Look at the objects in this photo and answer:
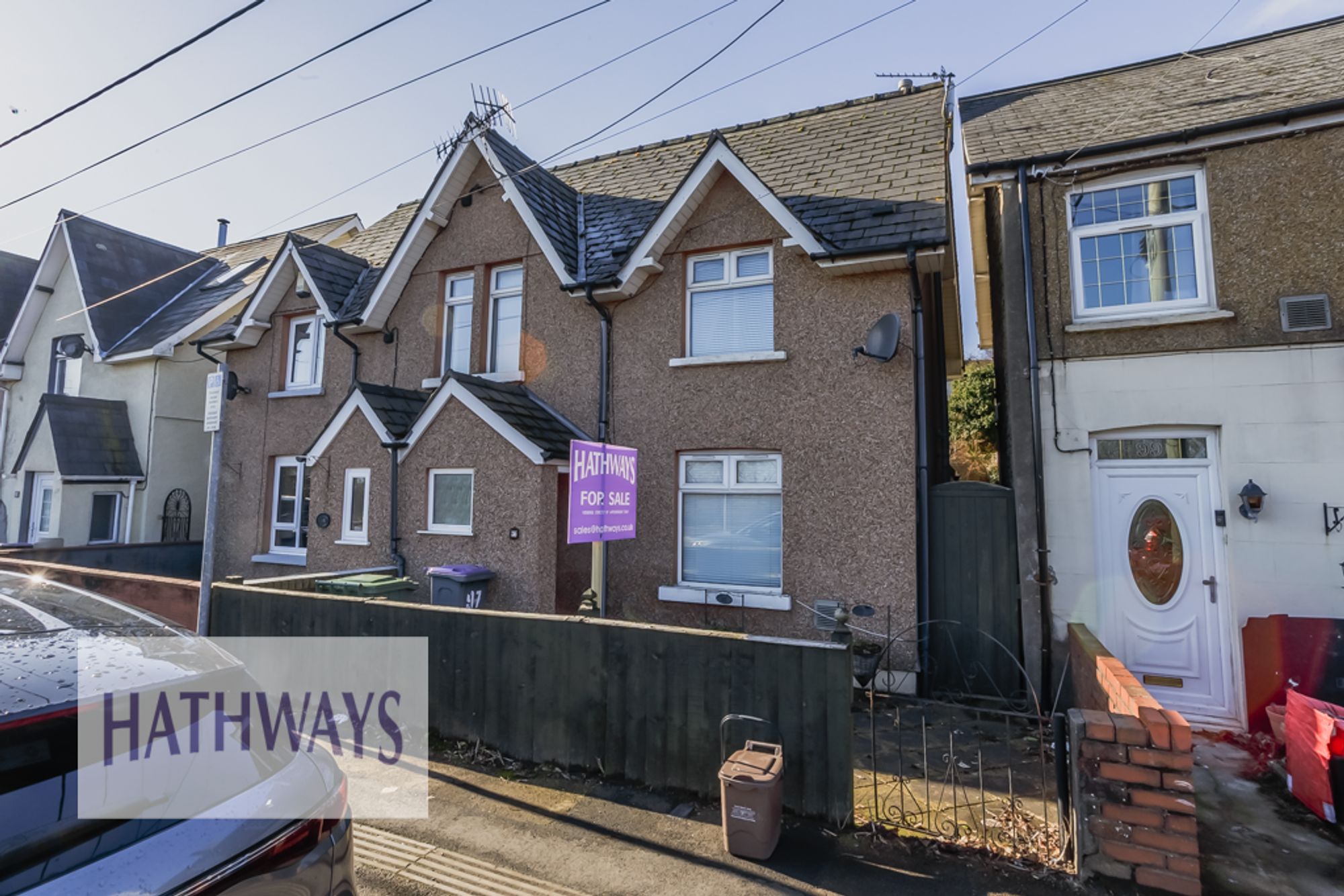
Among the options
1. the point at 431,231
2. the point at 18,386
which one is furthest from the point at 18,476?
the point at 431,231

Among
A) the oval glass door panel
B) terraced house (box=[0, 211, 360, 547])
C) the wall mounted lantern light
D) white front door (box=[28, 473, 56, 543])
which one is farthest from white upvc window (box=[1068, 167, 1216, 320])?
white front door (box=[28, 473, 56, 543])

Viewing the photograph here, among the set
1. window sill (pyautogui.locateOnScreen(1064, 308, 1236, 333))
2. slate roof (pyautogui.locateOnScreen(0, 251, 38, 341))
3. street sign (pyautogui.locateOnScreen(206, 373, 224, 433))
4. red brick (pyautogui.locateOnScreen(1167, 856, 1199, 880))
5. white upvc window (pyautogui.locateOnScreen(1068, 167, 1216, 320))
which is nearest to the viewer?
red brick (pyautogui.locateOnScreen(1167, 856, 1199, 880))

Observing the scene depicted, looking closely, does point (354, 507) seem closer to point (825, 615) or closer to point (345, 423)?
point (345, 423)

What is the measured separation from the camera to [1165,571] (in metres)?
7.05

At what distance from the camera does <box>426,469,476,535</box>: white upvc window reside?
29.4 ft

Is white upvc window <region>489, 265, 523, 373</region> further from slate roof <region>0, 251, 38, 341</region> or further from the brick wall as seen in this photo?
slate roof <region>0, 251, 38, 341</region>

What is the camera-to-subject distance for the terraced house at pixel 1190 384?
653 cm

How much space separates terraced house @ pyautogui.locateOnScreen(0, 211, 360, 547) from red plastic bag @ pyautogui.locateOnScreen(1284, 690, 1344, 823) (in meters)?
17.4

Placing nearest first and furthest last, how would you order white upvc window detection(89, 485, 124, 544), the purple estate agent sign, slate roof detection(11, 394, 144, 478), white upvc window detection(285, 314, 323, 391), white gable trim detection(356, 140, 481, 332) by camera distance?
1. the purple estate agent sign
2. white gable trim detection(356, 140, 481, 332)
3. white upvc window detection(285, 314, 323, 391)
4. slate roof detection(11, 394, 144, 478)
5. white upvc window detection(89, 485, 124, 544)

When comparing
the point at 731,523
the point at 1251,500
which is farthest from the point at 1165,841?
the point at 731,523

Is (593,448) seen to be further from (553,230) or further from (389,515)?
(553,230)

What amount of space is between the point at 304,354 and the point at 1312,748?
14.4 m

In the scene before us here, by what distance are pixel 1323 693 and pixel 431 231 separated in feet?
41.1

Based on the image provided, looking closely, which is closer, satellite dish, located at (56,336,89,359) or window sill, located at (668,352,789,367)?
window sill, located at (668,352,789,367)
